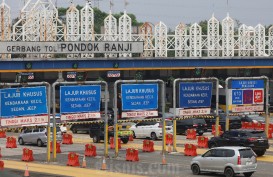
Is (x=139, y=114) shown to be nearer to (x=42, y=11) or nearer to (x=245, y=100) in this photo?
(x=245, y=100)

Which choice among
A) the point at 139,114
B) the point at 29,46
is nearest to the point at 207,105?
the point at 139,114

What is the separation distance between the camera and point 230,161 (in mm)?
29531

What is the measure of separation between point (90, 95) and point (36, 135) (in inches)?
386

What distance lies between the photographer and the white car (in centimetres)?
5053

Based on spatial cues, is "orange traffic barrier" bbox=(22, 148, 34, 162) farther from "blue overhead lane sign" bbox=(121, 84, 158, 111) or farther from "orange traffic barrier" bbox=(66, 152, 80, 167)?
"blue overhead lane sign" bbox=(121, 84, 158, 111)

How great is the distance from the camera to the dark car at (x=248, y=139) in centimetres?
3731

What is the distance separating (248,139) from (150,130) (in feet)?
47.9

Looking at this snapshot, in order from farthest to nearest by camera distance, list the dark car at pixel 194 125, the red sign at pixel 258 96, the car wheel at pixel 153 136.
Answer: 1. the dark car at pixel 194 125
2. the car wheel at pixel 153 136
3. the red sign at pixel 258 96

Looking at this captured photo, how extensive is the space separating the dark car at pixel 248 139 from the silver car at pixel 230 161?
700cm

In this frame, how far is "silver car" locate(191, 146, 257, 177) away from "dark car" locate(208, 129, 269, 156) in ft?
23.0

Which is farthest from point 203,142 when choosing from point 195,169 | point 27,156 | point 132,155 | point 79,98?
point 195,169

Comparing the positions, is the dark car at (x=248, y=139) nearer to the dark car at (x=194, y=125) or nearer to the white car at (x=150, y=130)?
the white car at (x=150, y=130)

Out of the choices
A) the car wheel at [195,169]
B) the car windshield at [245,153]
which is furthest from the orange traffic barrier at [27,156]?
the car windshield at [245,153]

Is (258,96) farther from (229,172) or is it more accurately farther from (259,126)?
(229,172)
